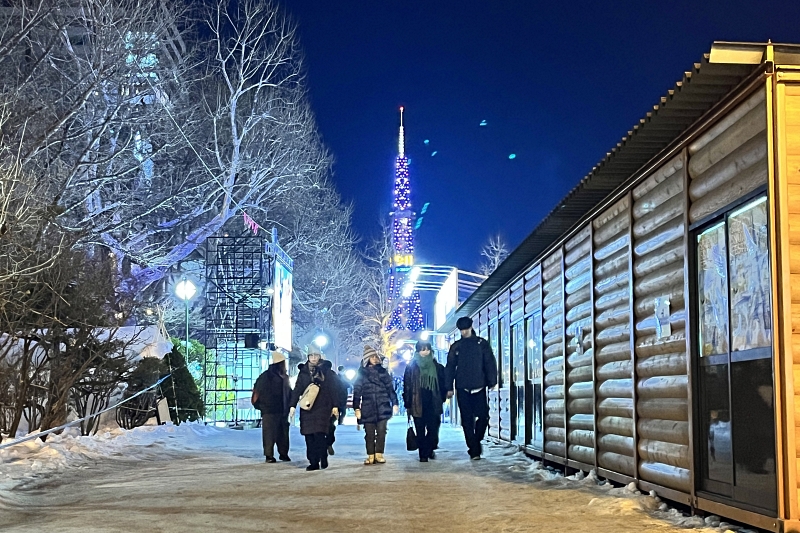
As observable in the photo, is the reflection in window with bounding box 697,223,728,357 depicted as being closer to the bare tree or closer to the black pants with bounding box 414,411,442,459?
the black pants with bounding box 414,411,442,459

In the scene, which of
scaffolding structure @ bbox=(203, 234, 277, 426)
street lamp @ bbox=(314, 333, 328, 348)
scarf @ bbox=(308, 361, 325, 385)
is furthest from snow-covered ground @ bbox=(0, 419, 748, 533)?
scaffolding structure @ bbox=(203, 234, 277, 426)

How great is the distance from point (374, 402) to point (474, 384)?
154 cm

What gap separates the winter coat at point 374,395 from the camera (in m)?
13.0

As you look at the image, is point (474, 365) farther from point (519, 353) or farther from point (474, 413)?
point (519, 353)

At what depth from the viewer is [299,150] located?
33344mm

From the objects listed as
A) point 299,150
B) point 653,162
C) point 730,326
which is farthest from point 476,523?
point 299,150

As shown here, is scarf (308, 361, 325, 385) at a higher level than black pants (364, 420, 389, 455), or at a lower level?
higher

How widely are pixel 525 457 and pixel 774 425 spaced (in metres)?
8.64

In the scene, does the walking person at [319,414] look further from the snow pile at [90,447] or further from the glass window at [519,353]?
the glass window at [519,353]

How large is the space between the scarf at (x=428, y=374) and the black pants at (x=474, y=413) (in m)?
0.81

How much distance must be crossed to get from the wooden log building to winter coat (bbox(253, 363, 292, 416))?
5.24 m

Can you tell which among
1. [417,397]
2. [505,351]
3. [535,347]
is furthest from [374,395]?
[505,351]

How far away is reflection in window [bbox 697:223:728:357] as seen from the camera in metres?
6.46

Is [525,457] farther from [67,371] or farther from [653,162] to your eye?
[67,371]
